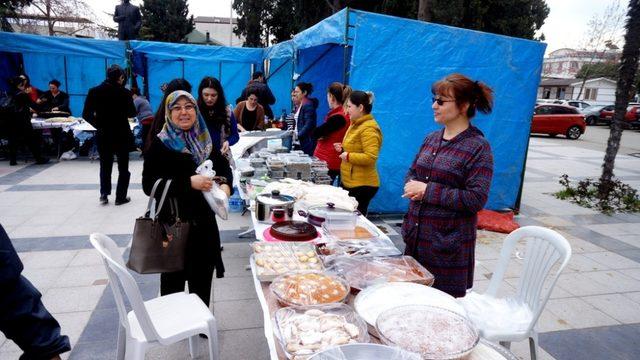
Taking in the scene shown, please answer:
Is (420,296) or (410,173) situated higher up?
(410,173)

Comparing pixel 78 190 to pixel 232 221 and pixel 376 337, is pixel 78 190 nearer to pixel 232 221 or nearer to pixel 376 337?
pixel 232 221

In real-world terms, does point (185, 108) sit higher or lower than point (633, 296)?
higher

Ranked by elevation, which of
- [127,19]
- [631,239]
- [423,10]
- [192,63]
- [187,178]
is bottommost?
[631,239]

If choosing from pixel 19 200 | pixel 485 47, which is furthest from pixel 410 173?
pixel 19 200

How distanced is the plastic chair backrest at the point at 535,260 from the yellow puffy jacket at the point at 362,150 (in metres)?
1.57

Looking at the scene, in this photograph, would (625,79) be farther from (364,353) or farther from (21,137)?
(21,137)

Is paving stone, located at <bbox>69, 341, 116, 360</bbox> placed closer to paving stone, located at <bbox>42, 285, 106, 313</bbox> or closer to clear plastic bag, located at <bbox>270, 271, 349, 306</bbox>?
paving stone, located at <bbox>42, 285, 106, 313</bbox>

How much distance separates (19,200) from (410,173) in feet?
20.2

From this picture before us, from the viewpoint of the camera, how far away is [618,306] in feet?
12.0

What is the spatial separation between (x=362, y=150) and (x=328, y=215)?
4.24ft

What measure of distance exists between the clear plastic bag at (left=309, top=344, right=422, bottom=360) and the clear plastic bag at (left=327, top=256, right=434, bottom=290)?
21.4 inches

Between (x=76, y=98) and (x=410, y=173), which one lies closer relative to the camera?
(x=410, y=173)

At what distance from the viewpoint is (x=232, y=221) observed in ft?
17.8

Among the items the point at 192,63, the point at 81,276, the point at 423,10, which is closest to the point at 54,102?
the point at 192,63
